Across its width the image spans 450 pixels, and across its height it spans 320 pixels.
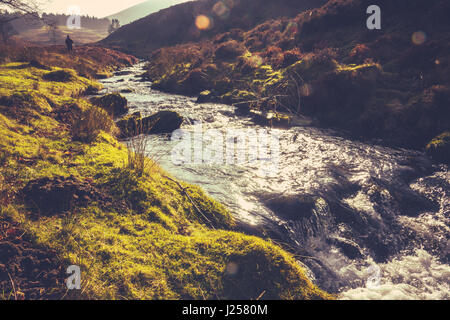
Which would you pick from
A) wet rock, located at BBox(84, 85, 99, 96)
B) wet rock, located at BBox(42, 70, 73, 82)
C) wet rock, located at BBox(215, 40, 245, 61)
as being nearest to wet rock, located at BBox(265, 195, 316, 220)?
wet rock, located at BBox(42, 70, 73, 82)

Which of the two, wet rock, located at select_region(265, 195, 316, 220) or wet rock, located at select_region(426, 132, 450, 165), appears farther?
wet rock, located at select_region(426, 132, 450, 165)

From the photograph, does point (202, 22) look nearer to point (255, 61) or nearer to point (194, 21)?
point (194, 21)

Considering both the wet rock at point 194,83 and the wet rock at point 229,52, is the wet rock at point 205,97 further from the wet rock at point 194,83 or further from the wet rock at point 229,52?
the wet rock at point 229,52

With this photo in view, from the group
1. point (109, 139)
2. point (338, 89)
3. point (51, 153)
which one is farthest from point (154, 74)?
point (51, 153)

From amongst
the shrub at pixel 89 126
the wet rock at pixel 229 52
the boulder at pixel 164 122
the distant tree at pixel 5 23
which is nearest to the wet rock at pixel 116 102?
the boulder at pixel 164 122

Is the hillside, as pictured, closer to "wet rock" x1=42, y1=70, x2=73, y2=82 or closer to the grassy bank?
the grassy bank

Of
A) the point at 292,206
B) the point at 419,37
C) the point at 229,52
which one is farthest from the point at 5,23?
the point at 419,37

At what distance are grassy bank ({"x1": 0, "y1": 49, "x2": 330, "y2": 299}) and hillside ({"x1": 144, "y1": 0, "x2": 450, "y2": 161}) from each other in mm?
3855

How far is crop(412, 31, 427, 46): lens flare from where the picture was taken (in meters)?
13.2

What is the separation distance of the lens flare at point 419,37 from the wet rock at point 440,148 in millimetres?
7590

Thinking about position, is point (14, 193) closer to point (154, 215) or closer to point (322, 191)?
point (154, 215)

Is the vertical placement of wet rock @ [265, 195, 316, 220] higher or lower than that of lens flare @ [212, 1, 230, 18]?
lower

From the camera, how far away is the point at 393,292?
393 cm

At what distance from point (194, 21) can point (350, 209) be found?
5225 centimetres
